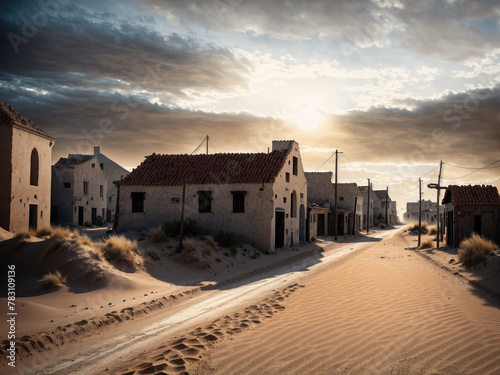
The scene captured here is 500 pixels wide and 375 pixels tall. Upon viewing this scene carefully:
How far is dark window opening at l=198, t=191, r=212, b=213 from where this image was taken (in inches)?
1068

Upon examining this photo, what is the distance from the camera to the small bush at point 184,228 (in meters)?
23.7

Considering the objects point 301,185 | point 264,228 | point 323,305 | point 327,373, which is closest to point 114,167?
point 301,185

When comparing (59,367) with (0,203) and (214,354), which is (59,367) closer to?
(214,354)

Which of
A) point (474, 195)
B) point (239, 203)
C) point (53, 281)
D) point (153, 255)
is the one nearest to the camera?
point (53, 281)

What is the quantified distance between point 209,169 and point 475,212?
17.6 metres

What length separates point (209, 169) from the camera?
94.0 ft

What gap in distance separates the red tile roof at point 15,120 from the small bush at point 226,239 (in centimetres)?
1202

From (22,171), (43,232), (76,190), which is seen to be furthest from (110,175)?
(43,232)

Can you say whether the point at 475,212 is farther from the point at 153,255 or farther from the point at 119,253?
the point at 119,253

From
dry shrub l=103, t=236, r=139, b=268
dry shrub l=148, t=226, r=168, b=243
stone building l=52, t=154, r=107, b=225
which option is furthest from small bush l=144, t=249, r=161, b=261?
stone building l=52, t=154, r=107, b=225

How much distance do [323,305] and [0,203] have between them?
1839 centimetres

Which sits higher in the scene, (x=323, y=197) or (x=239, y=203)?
(x=323, y=197)

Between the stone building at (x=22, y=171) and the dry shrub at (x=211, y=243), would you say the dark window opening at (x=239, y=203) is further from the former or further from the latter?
the stone building at (x=22, y=171)

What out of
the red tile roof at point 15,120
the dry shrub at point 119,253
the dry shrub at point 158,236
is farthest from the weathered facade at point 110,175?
the dry shrub at point 119,253
